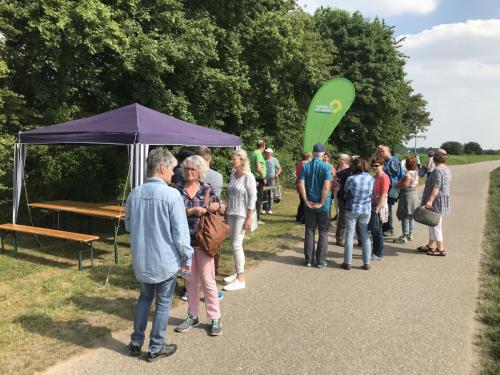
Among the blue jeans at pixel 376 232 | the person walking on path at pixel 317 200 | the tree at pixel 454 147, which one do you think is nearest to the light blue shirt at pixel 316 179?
the person walking on path at pixel 317 200

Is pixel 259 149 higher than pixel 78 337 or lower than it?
higher

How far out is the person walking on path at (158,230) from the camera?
3.23 m

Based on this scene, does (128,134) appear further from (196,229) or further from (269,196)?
(269,196)

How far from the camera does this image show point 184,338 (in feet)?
12.6

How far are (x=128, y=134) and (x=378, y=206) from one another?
4.01 m

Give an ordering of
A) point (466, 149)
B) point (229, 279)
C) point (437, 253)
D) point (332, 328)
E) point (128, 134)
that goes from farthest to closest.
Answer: point (466, 149)
point (437, 253)
point (128, 134)
point (229, 279)
point (332, 328)

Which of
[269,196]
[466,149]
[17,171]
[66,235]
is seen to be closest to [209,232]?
[66,235]

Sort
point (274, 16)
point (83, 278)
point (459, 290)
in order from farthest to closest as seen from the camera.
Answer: point (274, 16) < point (83, 278) < point (459, 290)

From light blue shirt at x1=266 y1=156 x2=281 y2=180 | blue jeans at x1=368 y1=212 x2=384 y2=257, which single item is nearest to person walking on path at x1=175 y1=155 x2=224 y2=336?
blue jeans at x1=368 y1=212 x2=384 y2=257

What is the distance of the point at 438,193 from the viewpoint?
6.72 m

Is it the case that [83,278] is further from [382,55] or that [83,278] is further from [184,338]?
[382,55]

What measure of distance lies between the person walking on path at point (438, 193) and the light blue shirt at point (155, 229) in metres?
4.79

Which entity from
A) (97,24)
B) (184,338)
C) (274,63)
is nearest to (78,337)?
(184,338)

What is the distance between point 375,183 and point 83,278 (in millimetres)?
4581
